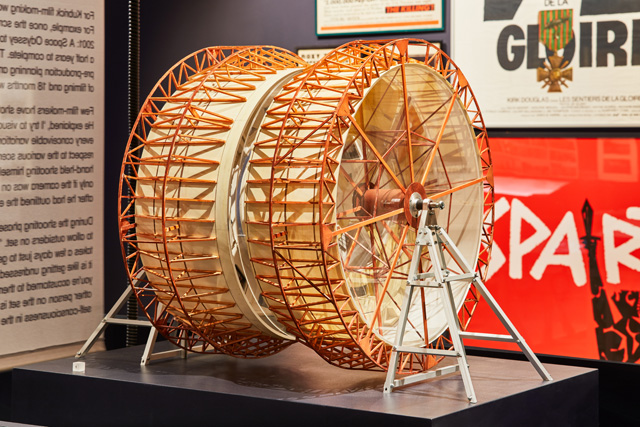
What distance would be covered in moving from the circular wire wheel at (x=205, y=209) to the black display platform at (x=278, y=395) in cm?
26

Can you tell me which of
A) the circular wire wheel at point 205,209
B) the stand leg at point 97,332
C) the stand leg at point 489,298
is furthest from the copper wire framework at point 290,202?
the stand leg at point 97,332

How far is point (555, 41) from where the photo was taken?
20.6 ft

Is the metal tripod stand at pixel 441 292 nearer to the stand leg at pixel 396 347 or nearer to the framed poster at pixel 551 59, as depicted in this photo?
the stand leg at pixel 396 347

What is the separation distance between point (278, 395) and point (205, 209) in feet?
3.16

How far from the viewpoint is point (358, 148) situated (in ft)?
17.1

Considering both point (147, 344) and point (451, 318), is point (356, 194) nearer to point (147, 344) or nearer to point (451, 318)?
point (451, 318)

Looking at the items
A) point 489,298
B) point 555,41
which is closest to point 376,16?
point 555,41

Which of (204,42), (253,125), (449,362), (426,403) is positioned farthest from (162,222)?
(204,42)

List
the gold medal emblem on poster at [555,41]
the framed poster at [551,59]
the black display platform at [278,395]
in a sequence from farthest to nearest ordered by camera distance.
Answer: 1. the gold medal emblem on poster at [555,41]
2. the framed poster at [551,59]
3. the black display platform at [278,395]

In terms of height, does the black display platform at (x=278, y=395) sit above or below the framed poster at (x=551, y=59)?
below

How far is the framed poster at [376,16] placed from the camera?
21.6ft

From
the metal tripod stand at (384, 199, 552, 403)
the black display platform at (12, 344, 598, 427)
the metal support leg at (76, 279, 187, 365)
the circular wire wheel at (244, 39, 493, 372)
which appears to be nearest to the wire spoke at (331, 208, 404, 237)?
the circular wire wheel at (244, 39, 493, 372)

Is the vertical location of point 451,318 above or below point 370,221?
below

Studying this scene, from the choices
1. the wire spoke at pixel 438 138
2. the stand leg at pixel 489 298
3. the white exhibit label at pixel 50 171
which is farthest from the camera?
the white exhibit label at pixel 50 171
